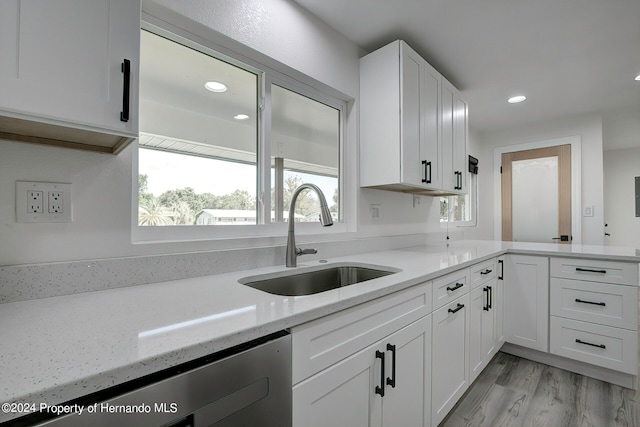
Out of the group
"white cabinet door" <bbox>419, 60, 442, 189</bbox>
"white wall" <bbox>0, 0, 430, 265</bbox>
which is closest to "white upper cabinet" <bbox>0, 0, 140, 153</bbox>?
"white wall" <bbox>0, 0, 430, 265</bbox>

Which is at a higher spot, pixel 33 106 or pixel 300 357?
pixel 33 106

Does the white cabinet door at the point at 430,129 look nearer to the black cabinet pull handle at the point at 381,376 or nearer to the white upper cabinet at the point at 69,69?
the black cabinet pull handle at the point at 381,376

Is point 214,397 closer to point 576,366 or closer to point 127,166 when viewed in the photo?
point 127,166

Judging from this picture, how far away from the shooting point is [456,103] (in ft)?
8.36

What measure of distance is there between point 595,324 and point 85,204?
10.0 ft

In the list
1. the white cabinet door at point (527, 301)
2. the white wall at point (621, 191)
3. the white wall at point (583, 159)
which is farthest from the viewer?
the white wall at point (621, 191)

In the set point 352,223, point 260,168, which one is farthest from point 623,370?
point 260,168

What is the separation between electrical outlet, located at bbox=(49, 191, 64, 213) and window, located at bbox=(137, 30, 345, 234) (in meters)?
0.27

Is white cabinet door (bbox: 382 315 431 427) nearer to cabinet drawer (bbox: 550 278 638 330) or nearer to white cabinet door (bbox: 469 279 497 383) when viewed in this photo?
white cabinet door (bbox: 469 279 497 383)

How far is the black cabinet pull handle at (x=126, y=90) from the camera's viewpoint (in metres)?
0.81

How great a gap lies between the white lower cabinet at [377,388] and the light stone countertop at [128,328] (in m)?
0.20

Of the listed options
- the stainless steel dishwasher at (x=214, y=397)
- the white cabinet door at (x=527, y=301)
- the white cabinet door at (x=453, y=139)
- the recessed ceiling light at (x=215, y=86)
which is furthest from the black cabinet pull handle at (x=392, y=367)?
the white cabinet door at (x=527, y=301)

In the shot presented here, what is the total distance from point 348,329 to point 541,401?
1.77 m

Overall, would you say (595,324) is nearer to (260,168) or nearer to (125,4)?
(260,168)
